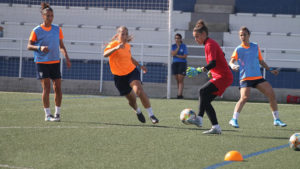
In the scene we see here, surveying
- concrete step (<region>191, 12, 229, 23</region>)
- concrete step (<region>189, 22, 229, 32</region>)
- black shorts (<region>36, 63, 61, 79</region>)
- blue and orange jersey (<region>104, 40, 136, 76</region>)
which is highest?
concrete step (<region>191, 12, 229, 23</region>)

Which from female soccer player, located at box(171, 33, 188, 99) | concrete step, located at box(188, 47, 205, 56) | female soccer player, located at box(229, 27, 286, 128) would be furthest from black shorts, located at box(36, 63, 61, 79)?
concrete step, located at box(188, 47, 205, 56)

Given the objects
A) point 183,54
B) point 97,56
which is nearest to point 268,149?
point 183,54

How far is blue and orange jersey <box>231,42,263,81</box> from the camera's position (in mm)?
8891

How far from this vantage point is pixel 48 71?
8.84m

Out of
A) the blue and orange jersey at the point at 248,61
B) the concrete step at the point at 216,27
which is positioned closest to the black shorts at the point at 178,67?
the concrete step at the point at 216,27

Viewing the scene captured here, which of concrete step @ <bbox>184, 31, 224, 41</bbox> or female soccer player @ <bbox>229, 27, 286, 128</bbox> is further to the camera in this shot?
concrete step @ <bbox>184, 31, 224, 41</bbox>

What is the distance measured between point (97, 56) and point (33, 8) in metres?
4.82

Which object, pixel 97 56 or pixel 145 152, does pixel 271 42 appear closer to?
pixel 97 56

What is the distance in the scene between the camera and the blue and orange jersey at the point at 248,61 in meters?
8.89

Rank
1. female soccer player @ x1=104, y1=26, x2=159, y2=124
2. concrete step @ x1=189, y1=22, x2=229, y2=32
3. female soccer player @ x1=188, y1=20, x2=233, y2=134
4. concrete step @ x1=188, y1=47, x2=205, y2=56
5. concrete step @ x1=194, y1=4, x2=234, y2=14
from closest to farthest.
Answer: female soccer player @ x1=188, y1=20, x2=233, y2=134 < female soccer player @ x1=104, y1=26, x2=159, y2=124 < concrete step @ x1=188, y1=47, x2=205, y2=56 < concrete step @ x1=189, y1=22, x2=229, y2=32 < concrete step @ x1=194, y1=4, x2=234, y2=14

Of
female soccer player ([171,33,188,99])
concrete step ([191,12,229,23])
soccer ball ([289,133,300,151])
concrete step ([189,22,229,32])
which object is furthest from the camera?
concrete step ([191,12,229,23])

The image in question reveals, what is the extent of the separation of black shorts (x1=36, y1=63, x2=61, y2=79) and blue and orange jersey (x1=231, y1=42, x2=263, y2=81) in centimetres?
310

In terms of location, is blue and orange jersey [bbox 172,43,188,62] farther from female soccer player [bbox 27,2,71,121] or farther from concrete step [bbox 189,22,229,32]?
female soccer player [bbox 27,2,71,121]

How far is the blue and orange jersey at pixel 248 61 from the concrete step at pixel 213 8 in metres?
14.2
